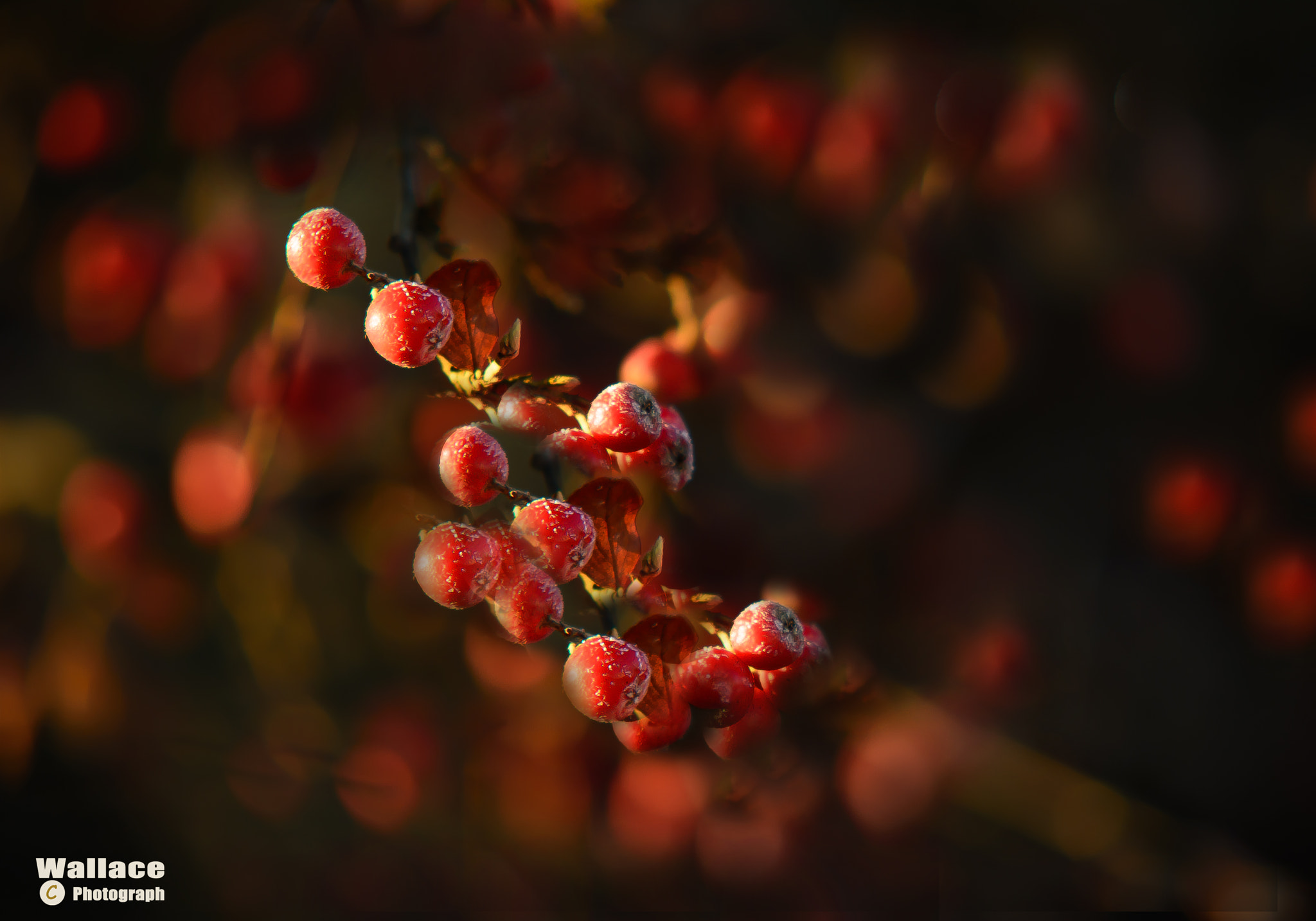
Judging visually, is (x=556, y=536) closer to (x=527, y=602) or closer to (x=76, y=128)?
(x=527, y=602)

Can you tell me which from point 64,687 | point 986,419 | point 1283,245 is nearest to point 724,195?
point 986,419

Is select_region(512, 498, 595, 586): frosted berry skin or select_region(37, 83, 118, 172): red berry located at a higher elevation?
select_region(37, 83, 118, 172): red berry

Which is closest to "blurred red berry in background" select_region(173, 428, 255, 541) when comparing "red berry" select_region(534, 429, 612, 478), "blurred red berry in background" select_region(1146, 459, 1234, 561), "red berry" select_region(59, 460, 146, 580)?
"red berry" select_region(59, 460, 146, 580)

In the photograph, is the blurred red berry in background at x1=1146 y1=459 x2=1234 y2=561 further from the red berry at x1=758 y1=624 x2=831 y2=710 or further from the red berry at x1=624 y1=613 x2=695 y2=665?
the red berry at x1=624 y1=613 x2=695 y2=665

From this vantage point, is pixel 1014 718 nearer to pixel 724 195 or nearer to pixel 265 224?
pixel 724 195

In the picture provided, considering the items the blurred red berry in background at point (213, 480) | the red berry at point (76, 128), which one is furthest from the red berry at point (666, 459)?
the red berry at point (76, 128)

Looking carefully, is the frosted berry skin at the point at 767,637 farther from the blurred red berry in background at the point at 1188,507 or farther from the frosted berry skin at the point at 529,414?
the blurred red berry in background at the point at 1188,507
